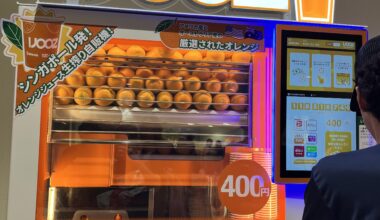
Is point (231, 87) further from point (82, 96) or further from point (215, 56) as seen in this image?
point (82, 96)

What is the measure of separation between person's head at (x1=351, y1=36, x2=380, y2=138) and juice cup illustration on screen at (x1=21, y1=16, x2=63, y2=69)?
1067mm

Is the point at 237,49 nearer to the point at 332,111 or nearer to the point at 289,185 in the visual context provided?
the point at 332,111

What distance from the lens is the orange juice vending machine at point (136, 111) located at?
59.0 inches

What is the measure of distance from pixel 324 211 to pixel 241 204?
0.73 m

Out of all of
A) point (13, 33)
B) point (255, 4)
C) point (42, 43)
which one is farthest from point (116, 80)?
point (255, 4)

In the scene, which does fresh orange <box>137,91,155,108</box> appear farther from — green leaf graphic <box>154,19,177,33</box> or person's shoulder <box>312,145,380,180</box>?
person's shoulder <box>312,145,380,180</box>

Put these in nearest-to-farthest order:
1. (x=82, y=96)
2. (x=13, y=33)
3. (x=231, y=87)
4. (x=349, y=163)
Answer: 1. (x=349, y=163)
2. (x=13, y=33)
3. (x=82, y=96)
4. (x=231, y=87)

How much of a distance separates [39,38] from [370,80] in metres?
1.14

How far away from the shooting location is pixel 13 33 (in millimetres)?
1488

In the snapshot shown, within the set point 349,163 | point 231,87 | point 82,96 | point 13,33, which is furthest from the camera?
point 231,87

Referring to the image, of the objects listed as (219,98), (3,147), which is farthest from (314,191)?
(3,147)

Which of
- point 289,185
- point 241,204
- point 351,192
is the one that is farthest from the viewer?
point 289,185

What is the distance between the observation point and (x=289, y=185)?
5.52ft

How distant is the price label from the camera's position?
157 centimetres
